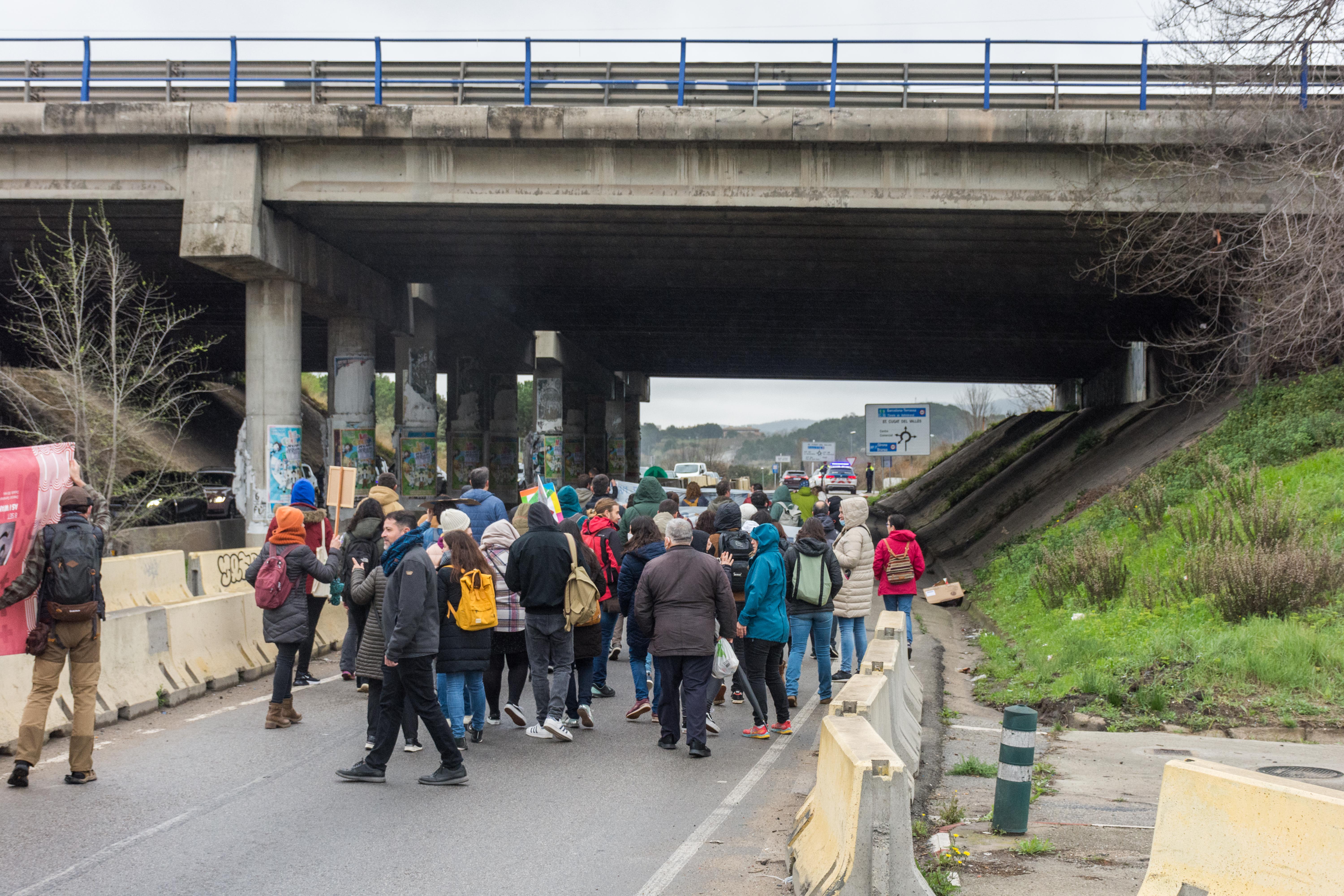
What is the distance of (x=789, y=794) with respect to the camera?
26.8 ft

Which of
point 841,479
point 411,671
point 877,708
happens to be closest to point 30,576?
point 411,671

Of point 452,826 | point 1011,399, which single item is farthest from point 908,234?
point 1011,399

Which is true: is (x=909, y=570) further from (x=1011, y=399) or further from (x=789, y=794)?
(x=1011, y=399)

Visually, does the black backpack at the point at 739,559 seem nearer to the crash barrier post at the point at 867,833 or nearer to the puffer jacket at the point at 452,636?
the puffer jacket at the point at 452,636

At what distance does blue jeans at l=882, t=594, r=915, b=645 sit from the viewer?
47.2ft

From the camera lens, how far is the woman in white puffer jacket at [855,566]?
1247 cm

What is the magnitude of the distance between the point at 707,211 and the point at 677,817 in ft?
52.4

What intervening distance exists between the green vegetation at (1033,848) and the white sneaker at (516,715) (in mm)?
4890

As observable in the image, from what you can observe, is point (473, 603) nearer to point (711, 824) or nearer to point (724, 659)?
point (724, 659)

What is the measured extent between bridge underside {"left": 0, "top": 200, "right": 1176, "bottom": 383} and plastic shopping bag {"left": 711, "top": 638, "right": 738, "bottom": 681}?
13277 millimetres

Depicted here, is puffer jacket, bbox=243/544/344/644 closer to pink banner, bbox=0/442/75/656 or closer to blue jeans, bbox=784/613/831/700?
pink banner, bbox=0/442/75/656

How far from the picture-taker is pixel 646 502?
13.3 meters

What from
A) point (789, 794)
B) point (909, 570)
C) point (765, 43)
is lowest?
point (789, 794)

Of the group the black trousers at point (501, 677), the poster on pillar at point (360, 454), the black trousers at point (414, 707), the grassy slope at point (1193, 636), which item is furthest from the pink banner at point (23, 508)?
the poster on pillar at point (360, 454)
